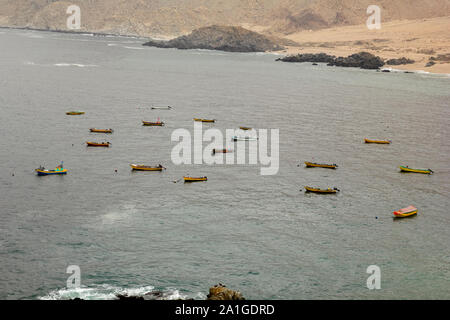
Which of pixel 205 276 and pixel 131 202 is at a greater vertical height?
pixel 131 202

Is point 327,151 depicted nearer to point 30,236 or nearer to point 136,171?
point 136,171

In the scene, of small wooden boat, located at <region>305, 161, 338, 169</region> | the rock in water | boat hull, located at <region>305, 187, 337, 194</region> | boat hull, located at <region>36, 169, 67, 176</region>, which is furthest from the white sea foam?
small wooden boat, located at <region>305, 161, 338, 169</region>

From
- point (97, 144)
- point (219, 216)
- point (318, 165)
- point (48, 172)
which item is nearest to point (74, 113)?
point (97, 144)

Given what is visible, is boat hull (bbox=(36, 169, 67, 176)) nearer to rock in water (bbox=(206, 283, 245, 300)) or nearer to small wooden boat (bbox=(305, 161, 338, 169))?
small wooden boat (bbox=(305, 161, 338, 169))

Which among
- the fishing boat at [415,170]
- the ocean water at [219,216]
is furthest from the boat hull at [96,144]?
the fishing boat at [415,170]

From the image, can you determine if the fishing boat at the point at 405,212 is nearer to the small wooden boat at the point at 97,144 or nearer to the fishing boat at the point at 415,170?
the fishing boat at the point at 415,170

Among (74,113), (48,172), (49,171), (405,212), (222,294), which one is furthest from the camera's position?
(74,113)

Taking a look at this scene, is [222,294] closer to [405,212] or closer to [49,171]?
[405,212]

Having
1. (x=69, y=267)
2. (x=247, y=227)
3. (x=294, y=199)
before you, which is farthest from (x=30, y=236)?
(x=294, y=199)
